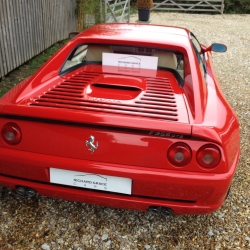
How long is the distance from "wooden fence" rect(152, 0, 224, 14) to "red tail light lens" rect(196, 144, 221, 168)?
53.6 feet

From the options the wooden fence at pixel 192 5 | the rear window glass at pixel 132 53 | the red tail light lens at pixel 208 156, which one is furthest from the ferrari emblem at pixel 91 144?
the wooden fence at pixel 192 5

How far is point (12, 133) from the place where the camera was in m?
2.00

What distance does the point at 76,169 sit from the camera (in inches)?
76.0

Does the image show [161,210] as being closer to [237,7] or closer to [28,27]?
[28,27]

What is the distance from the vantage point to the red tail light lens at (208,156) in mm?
1880

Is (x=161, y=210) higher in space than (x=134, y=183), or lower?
lower

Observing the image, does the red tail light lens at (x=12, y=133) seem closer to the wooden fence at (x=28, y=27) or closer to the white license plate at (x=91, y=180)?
the white license plate at (x=91, y=180)

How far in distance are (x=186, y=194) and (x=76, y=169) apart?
0.70 meters

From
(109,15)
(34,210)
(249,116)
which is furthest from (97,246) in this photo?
(109,15)

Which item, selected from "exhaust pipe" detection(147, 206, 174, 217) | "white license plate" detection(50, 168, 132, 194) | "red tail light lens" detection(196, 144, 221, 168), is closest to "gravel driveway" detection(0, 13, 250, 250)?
"exhaust pipe" detection(147, 206, 174, 217)

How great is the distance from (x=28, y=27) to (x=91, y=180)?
16.5ft

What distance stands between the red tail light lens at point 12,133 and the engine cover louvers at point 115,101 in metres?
0.19

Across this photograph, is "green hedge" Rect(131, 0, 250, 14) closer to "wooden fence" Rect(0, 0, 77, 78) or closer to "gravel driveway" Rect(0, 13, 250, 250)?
"wooden fence" Rect(0, 0, 77, 78)

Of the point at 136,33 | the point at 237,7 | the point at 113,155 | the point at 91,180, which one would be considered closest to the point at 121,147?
the point at 113,155
